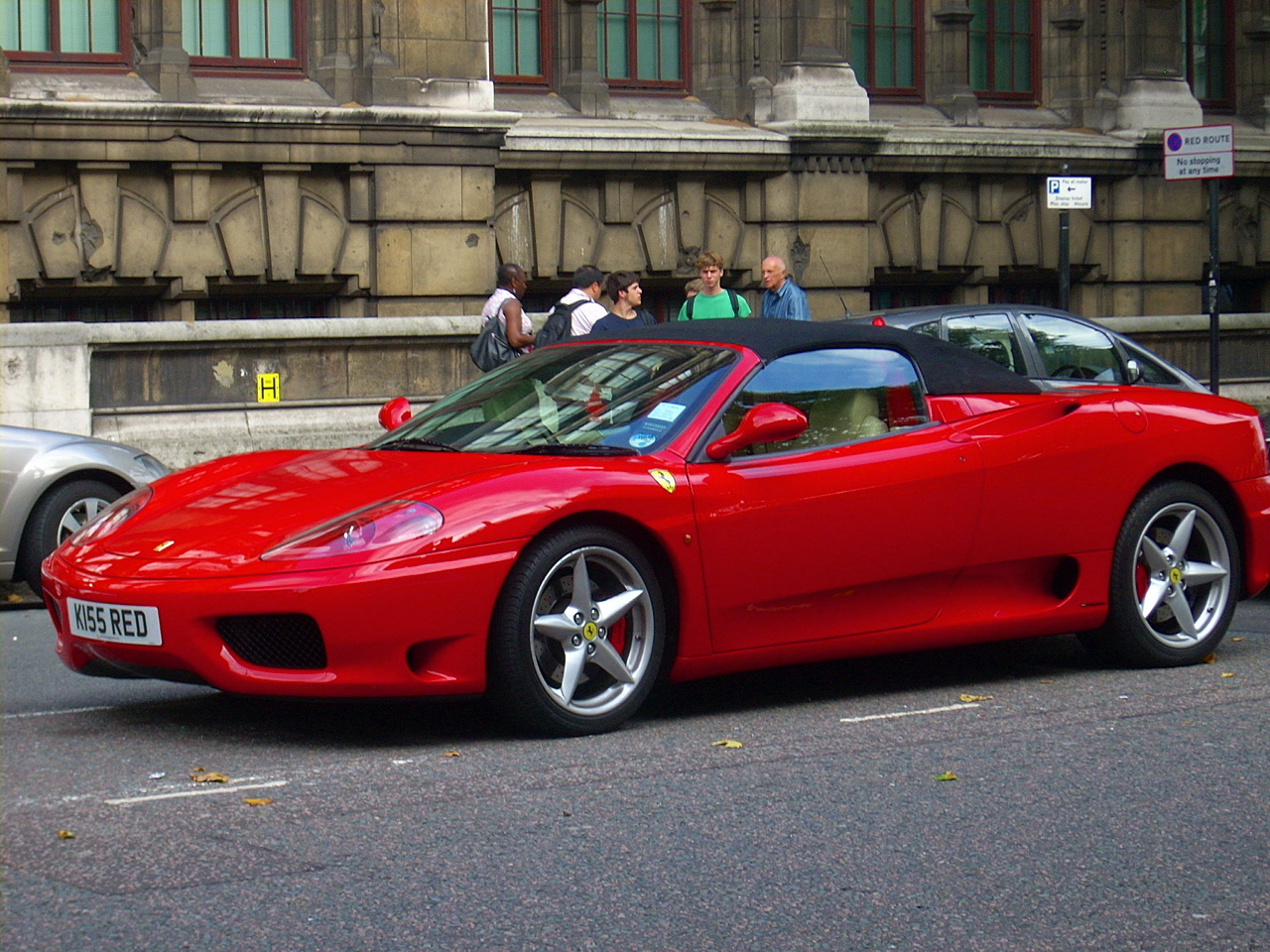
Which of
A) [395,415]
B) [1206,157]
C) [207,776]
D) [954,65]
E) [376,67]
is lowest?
[207,776]

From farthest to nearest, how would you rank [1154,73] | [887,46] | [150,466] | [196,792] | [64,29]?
[1154,73] → [887,46] → [64,29] → [150,466] → [196,792]

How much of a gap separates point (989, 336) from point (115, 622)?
23.3ft

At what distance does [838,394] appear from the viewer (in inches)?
274

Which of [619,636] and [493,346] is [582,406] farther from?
[493,346]

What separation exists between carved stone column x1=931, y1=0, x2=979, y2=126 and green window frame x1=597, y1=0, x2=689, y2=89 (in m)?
3.74

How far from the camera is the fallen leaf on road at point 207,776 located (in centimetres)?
547

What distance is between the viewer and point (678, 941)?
409cm

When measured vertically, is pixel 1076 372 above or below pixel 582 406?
below

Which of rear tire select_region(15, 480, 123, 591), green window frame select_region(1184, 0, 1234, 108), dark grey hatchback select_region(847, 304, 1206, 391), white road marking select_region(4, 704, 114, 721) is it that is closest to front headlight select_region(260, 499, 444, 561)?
white road marking select_region(4, 704, 114, 721)

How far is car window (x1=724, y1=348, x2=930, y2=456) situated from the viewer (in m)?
6.74

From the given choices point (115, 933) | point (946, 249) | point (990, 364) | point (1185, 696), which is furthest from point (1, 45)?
point (115, 933)

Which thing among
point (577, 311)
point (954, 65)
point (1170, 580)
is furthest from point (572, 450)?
point (954, 65)

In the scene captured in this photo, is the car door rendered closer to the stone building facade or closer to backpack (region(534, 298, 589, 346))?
backpack (region(534, 298, 589, 346))

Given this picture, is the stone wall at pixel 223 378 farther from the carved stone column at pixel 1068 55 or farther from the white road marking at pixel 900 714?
the carved stone column at pixel 1068 55
